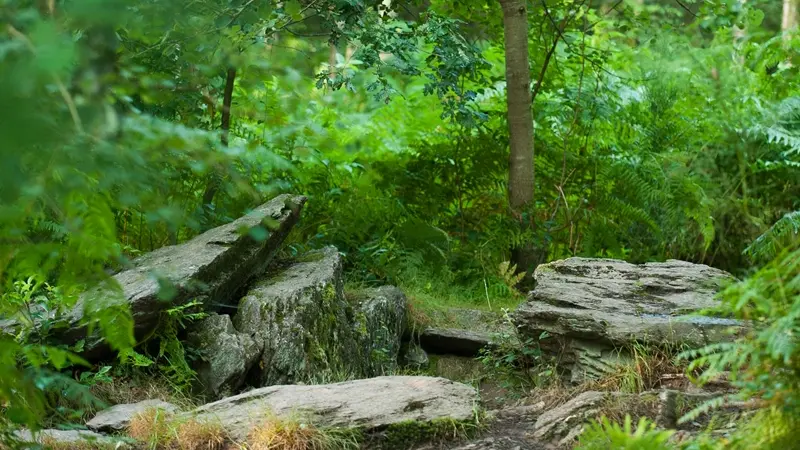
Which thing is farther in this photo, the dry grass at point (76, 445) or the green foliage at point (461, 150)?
the green foliage at point (461, 150)

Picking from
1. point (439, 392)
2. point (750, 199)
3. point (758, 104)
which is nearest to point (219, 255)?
point (439, 392)

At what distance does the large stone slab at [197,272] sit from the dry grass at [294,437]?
828 mm

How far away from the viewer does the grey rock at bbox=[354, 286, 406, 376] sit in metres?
6.11

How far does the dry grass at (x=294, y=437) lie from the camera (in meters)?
4.03

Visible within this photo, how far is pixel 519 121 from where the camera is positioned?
7.47m

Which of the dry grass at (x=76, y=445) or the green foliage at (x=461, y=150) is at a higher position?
the green foliage at (x=461, y=150)

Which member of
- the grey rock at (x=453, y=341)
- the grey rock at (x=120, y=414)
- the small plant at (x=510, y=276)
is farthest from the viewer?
the small plant at (x=510, y=276)

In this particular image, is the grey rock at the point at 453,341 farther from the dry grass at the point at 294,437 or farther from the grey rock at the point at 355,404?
the dry grass at the point at 294,437

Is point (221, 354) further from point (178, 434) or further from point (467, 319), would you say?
point (467, 319)

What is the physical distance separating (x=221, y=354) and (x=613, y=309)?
2.30 metres

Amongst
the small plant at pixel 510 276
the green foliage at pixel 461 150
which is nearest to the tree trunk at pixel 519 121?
the green foliage at pixel 461 150

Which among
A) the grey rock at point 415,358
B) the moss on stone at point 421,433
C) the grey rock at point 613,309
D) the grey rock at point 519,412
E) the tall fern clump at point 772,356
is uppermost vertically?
the tall fern clump at point 772,356

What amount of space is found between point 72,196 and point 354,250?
487 centimetres

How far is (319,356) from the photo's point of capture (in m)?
5.50
